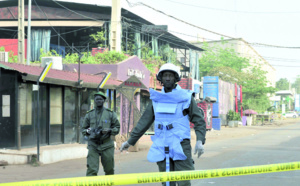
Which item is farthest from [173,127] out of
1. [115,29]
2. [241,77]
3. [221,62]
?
→ [221,62]

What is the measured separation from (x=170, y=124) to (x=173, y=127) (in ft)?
0.15

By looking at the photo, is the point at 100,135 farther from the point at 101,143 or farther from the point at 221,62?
the point at 221,62

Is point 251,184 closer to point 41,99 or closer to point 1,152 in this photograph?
point 1,152

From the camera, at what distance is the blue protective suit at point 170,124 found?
17.4 feet

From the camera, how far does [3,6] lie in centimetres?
3984

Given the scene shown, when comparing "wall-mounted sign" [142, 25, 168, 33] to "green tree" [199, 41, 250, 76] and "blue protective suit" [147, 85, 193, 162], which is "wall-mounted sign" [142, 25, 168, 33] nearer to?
"blue protective suit" [147, 85, 193, 162]

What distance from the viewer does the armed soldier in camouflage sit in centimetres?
838

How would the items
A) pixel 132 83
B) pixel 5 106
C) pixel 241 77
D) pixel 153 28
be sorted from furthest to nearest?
pixel 241 77 → pixel 153 28 → pixel 132 83 → pixel 5 106

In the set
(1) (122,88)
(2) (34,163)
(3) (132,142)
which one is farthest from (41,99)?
(3) (132,142)

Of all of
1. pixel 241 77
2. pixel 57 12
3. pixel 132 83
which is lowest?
pixel 132 83

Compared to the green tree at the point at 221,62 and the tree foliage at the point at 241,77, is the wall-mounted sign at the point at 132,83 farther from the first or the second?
the green tree at the point at 221,62

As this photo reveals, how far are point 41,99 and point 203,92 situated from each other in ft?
97.4

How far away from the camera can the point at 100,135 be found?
8.44m

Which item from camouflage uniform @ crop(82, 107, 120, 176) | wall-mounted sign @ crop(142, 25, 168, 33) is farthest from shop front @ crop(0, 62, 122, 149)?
wall-mounted sign @ crop(142, 25, 168, 33)
